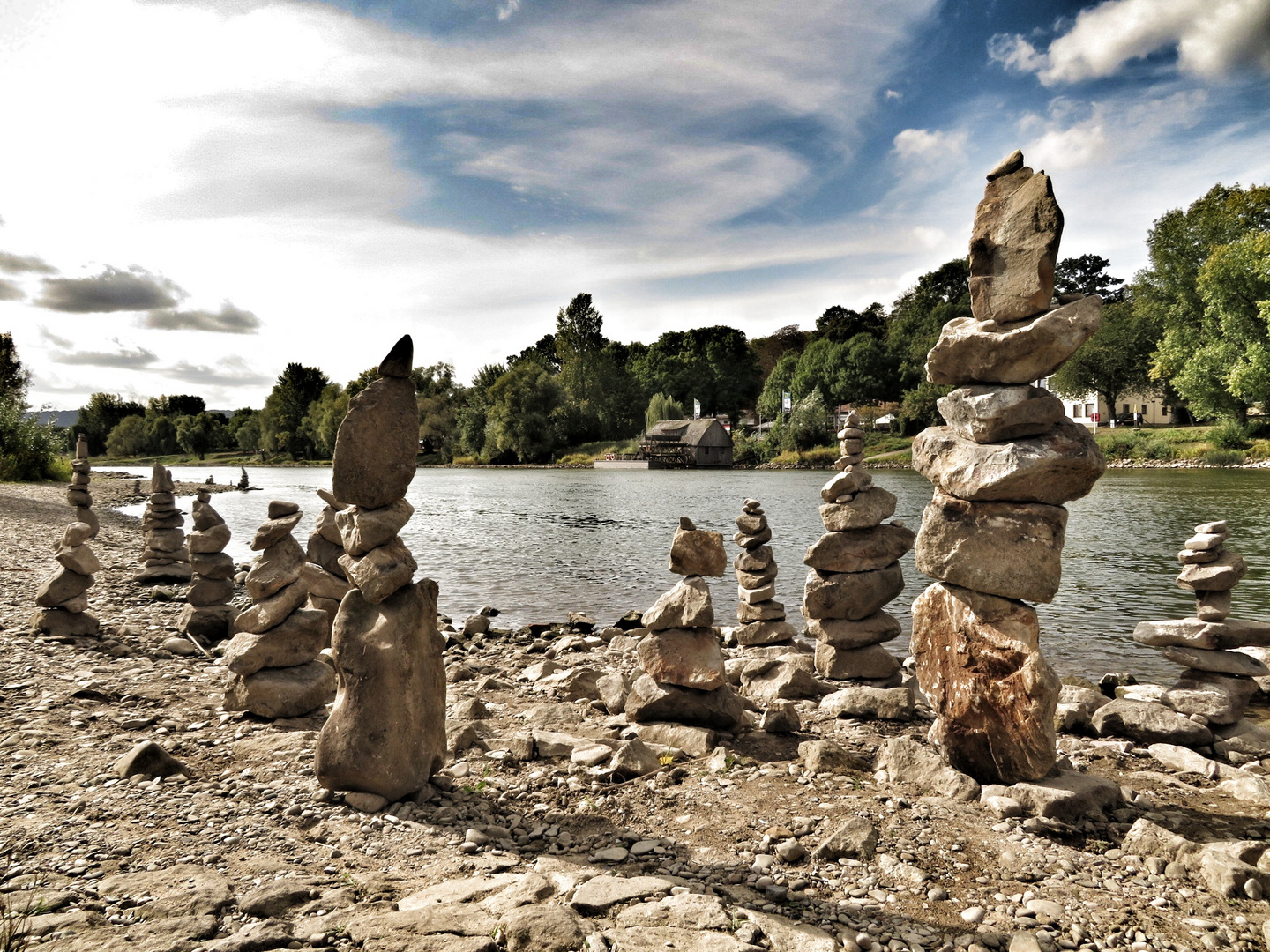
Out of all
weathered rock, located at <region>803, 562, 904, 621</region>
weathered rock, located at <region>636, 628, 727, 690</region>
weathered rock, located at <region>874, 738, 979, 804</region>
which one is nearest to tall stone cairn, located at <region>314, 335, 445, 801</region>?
weathered rock, located at <region>636, 628, 727, 690</region>

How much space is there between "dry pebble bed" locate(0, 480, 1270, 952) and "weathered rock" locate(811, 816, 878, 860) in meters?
0.01

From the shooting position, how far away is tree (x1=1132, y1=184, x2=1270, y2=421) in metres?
48.2

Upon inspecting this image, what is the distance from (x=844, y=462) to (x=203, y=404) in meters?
188

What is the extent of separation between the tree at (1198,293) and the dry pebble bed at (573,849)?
172 ft

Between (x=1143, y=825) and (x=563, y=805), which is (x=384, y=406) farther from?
(x=1143, y=825)

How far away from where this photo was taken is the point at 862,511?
378 inches

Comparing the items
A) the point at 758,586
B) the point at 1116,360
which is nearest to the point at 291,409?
the point at 1116,360

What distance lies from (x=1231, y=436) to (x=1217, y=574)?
5458 centimetres

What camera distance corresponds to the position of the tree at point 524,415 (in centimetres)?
9188

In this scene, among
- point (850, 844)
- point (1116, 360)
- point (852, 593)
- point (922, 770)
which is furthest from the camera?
point (1116, 360)

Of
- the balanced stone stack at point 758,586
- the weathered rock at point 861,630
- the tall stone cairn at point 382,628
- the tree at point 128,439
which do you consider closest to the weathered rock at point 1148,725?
the weathered rock at point 861,630

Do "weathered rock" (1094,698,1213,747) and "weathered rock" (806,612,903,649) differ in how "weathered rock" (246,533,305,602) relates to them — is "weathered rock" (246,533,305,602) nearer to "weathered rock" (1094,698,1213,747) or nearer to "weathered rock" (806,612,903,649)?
"weathered rock" (806,612,903,649)

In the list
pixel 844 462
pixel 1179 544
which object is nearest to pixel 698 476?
pixel 1179 544

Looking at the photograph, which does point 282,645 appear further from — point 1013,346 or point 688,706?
point 1013,346
